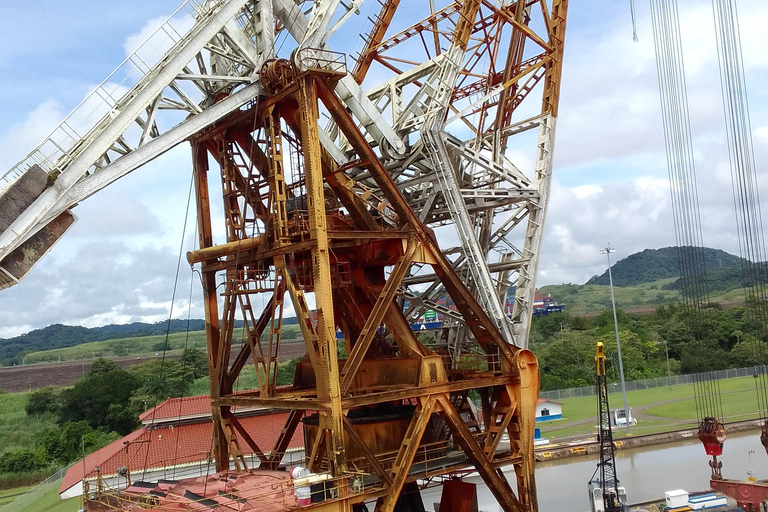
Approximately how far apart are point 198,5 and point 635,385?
67131 mm

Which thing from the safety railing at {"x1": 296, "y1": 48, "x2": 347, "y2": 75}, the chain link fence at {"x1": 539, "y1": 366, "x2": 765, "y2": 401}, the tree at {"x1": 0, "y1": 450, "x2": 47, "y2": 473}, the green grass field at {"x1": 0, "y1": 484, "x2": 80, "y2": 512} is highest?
the safety railing at {"x1": 296, "y1": 48, "x2": 347, "y2": 75}

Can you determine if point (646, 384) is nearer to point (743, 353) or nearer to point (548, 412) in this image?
point (743, 353)

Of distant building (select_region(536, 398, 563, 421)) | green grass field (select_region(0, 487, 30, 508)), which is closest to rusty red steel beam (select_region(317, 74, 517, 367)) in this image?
green grass field (select_region(0, 487, 30, 508))

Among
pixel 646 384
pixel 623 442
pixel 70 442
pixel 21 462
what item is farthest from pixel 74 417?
pixel 646 384

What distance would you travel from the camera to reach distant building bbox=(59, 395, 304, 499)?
31.4 m

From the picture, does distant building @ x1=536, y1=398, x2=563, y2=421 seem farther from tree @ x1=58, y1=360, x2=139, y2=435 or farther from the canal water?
tree @ x1=58, y1=360, x2=139, y2=435

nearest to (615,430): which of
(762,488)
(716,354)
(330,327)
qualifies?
(762,488)

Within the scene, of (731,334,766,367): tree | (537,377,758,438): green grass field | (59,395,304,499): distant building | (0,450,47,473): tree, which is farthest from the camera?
(731,334,766,367): tree

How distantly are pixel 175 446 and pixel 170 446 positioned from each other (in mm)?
287

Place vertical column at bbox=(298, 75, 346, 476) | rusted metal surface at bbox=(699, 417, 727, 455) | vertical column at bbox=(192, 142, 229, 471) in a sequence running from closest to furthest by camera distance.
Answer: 1. vertical column at bbox=(298, 75, 346, 476)
2. vertical column at bbox=(192, 142, 229, 471)
3. rusted metal surface at bbox=(699, 417, 727, 455)

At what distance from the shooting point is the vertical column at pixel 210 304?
791 inches

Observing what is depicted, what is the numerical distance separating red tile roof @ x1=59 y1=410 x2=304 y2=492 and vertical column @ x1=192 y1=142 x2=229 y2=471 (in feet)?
35.3

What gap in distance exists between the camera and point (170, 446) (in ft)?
110

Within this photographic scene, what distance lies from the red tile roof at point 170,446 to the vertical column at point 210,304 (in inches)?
423
